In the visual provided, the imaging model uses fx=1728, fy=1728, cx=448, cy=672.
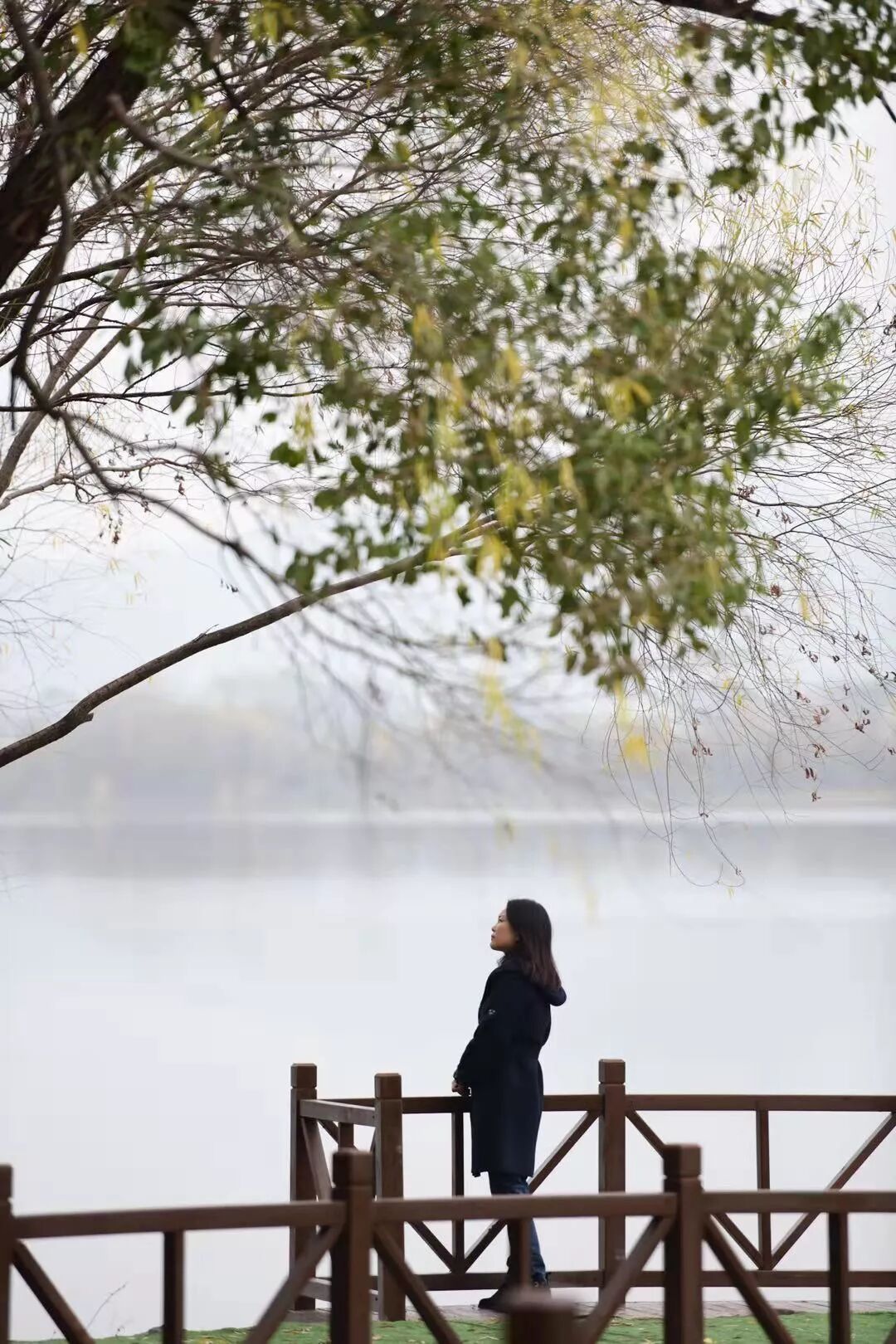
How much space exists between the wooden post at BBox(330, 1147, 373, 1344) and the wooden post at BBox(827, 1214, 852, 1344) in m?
0.97

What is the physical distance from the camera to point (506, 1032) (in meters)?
5.52

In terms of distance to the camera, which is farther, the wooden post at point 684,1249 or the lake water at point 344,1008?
the lake water at point 344,1008

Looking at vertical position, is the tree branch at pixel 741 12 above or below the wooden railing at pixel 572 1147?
above

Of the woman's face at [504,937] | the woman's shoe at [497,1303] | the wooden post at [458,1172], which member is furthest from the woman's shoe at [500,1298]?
the woman's face at [504,937]

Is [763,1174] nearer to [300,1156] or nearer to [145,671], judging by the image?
[300,1156]

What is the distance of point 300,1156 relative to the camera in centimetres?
589

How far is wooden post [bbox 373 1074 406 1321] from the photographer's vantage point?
18.0ft

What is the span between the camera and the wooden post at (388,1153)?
5.47m

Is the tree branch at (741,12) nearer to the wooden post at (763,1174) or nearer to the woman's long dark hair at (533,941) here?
the woman's long dark hair at (533,941)

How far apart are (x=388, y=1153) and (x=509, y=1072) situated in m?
0.47

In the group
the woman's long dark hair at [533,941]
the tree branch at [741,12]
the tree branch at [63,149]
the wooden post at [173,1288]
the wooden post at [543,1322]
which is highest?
the tree branch at [741,12]

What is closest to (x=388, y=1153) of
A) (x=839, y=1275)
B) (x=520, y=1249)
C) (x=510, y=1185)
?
(x=510, y=1185)

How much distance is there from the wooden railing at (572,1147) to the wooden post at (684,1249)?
2.13 metres

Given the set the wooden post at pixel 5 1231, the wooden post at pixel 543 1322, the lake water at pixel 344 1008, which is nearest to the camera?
the wooden post at pixel 543 1322
